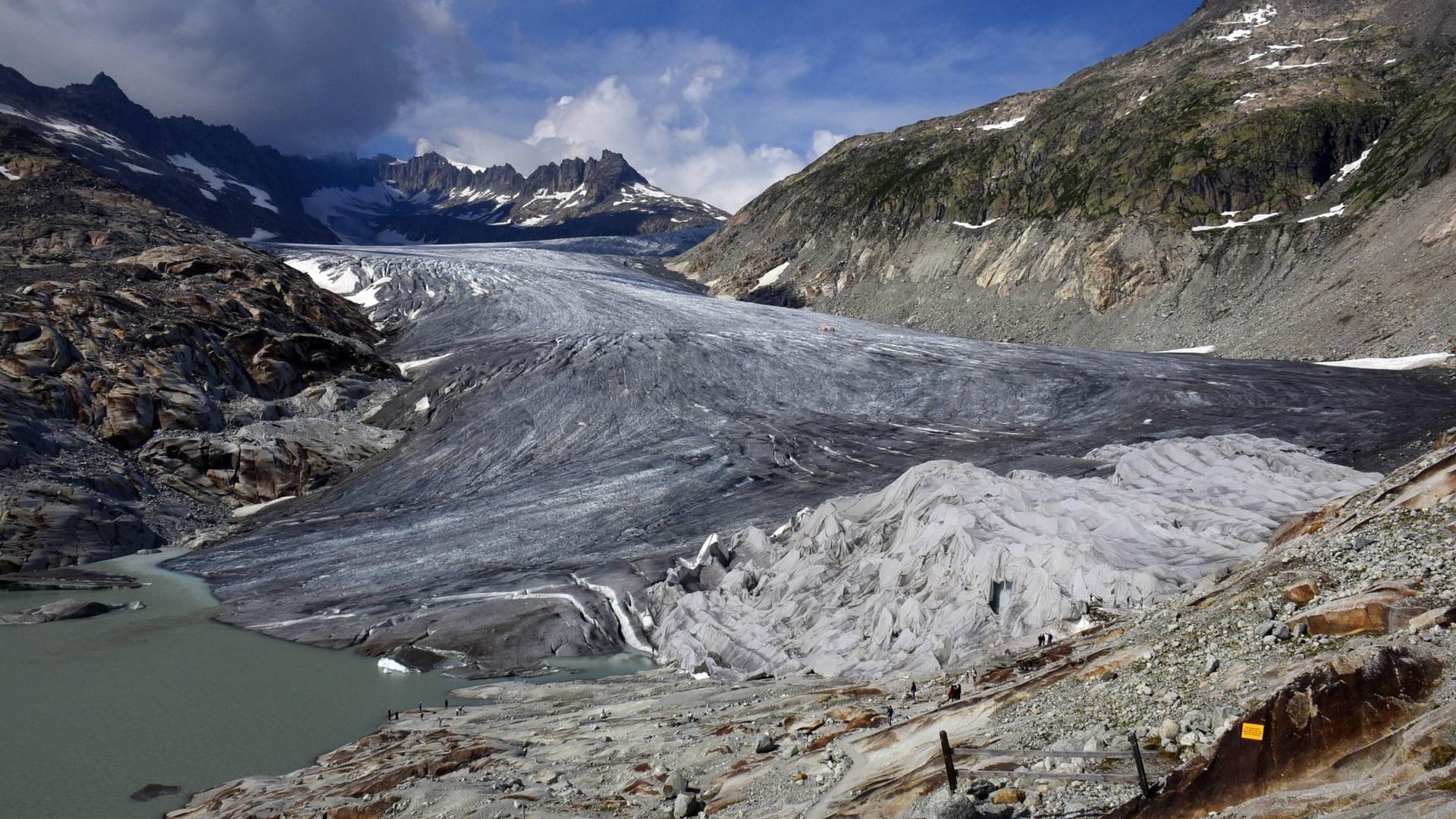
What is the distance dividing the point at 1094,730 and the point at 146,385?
43.4 metres

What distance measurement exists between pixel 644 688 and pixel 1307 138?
64.1 m

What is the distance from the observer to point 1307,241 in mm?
52719

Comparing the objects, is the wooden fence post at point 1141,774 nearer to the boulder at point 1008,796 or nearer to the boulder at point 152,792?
the boulder at point 1008,796

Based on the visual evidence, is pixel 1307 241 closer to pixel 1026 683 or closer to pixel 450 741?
pixel 1026 683

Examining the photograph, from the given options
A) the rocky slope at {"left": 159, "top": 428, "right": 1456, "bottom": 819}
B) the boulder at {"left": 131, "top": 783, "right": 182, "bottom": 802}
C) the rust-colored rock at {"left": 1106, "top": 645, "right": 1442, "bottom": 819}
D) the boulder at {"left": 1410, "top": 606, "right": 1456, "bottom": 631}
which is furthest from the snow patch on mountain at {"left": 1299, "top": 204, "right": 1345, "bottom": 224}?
the boulder at {"left": 131, "top": 783, "right": 182, "bottom": 802}

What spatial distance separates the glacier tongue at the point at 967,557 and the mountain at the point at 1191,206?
25641 millimetres

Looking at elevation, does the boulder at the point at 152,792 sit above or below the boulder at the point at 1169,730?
below

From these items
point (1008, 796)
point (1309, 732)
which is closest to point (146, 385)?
point (1008, 796)

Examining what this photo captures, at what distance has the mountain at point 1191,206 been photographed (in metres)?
47.8

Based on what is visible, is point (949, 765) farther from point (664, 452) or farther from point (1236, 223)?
point (1236, 223)

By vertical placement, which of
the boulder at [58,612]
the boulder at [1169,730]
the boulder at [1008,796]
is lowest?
the boulder at [58,612]

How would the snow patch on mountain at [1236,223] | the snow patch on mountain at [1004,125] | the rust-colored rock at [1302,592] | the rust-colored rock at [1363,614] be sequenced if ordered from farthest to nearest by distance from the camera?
the snow patch on mountain at [1004,125] < the snow patch on mountain at [1236,223] < the rust-colored rock at [1302,592] < the rust-colored rock at [1363,614]

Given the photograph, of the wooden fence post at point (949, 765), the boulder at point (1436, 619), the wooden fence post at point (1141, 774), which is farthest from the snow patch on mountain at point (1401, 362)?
the wooden fence post at point (949, 765)

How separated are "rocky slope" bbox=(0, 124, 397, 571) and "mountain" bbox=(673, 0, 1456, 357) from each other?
4423cm
